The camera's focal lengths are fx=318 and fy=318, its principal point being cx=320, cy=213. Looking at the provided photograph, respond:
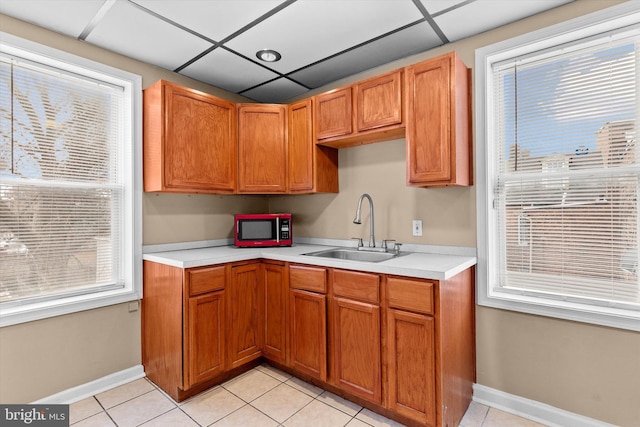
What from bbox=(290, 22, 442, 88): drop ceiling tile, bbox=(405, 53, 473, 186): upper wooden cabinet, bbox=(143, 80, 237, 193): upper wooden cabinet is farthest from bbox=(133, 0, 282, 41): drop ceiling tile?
bbox=(405, 53, 473, 186): upper wooden cabinet

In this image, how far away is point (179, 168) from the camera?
2.47m

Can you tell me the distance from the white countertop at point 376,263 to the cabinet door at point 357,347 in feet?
0.85

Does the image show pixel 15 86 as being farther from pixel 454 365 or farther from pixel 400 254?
pixel 454 365

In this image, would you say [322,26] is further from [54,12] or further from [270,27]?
[54,12]

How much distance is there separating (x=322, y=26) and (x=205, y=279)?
6.22ft

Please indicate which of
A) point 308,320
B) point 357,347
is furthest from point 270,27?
point 357,347

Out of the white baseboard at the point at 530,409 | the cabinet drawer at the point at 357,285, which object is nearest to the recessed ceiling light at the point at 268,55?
the cabinet drawer at the point at 357,285

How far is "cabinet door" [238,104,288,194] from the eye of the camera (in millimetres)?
2887

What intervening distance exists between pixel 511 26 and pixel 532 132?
711mm

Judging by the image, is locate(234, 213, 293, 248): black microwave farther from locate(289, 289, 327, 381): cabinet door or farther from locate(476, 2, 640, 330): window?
locate(476, 2, 640, 330): window

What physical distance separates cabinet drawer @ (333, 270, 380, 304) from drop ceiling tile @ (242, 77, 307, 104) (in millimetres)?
1899

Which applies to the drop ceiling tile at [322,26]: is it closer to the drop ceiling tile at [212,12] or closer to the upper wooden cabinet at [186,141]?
the drop ceiling tile at [212,12]

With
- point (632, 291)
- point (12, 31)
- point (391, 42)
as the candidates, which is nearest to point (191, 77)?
point (12, 31)

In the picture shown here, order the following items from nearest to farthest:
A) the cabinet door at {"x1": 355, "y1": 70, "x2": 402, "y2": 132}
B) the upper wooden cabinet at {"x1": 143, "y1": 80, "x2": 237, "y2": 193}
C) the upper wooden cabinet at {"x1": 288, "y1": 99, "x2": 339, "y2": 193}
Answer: the cabinet door at {"x1": 355, "y1": 70, "x2": 402, "y2": 132}
the upper wooden cabinet at {"x1": 143, "y1": 80, "x2": 237, "y2": 193}
the upper wooden cabinet at {"x1": 288, "y1": 99, "x2": 339, "y2": 193}
